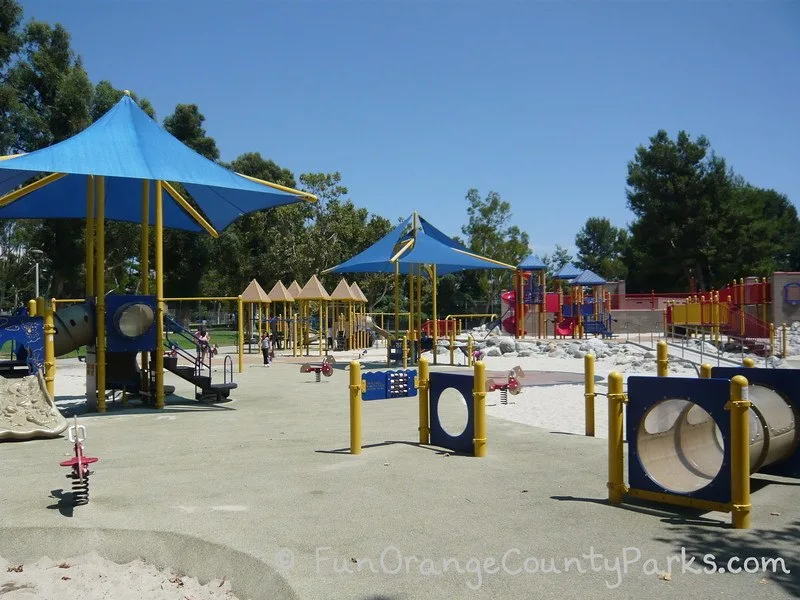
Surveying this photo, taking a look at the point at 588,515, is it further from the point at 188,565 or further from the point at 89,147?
the point at 89,147

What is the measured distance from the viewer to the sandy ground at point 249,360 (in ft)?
15.0

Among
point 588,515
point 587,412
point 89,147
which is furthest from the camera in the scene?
point 89,147

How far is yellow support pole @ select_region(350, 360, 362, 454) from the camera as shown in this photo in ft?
27.2

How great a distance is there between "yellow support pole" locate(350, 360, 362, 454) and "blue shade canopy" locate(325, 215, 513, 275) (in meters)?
12.2

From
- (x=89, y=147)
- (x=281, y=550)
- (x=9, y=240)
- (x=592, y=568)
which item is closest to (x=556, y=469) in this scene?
(x=592, y=568)

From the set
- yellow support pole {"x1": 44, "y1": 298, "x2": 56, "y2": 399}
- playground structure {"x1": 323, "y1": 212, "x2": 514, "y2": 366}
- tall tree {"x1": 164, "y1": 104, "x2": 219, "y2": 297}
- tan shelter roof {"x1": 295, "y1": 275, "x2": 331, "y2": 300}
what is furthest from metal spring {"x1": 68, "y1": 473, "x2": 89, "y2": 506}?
tall tree {"x1": 164, "y1": 104, "x2": 219, "y2": 297}

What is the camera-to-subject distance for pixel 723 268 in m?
53.0

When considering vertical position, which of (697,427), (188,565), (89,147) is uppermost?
(89,147)

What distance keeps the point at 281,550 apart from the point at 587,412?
570 centimetres

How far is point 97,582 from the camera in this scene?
4719 mm

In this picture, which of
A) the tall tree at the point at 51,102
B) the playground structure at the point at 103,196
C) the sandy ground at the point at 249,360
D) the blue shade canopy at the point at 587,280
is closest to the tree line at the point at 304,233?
the tall tree at the point at 51,102

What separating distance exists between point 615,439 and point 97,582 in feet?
13.6

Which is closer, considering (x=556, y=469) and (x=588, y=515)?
(x=588, y=515)

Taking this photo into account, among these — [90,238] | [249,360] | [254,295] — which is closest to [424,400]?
[90,238]
